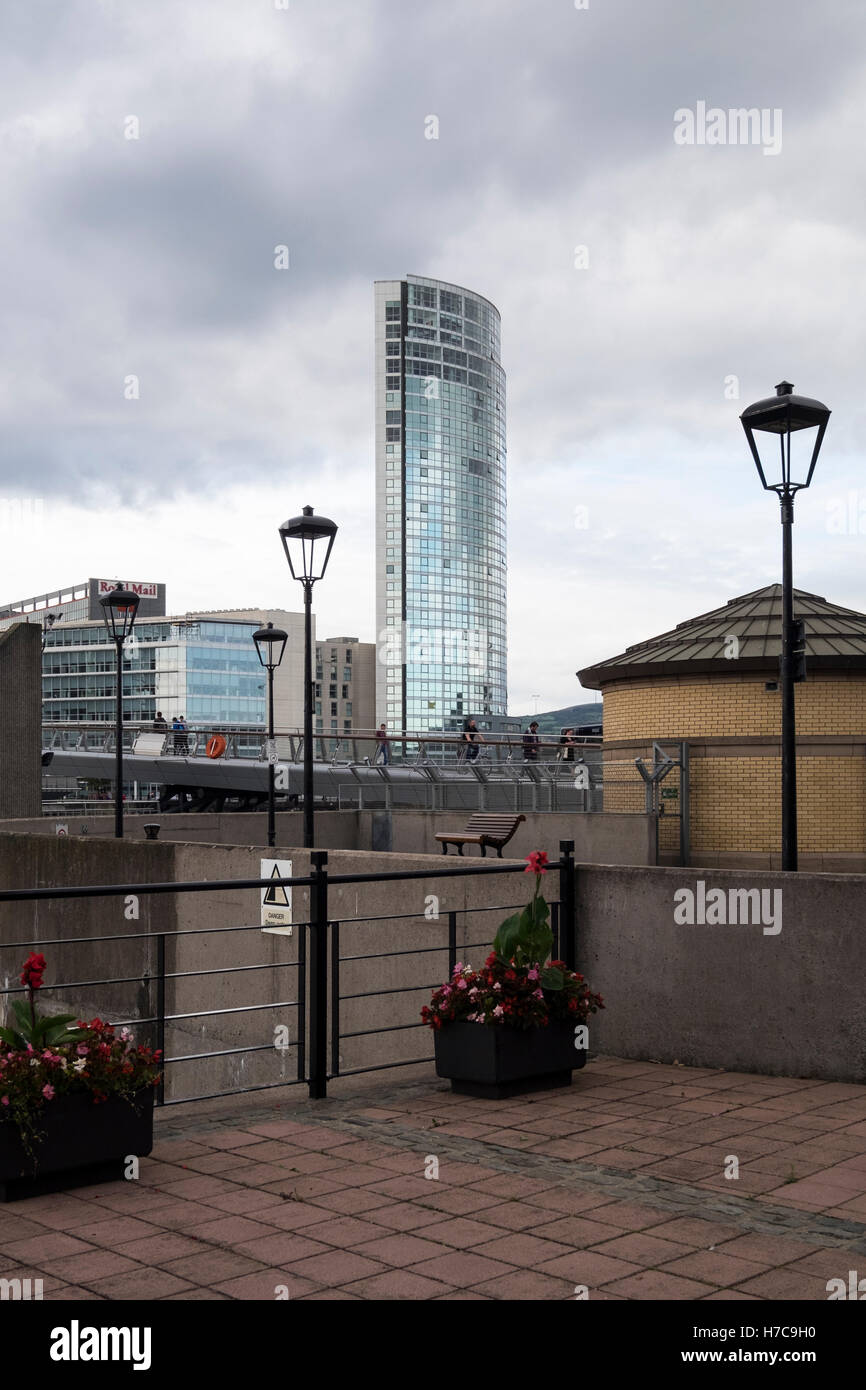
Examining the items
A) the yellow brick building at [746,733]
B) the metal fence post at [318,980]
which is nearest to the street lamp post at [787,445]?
the metal fence post at [318,980]

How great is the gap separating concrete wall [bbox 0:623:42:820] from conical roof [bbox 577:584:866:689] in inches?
420

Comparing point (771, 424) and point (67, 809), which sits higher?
point (771, 424)

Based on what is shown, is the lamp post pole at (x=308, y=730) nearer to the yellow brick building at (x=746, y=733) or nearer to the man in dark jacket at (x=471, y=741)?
the yellow brick building at (x=746, y=733)

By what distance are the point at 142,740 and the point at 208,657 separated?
116 m

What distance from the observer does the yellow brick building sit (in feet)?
65.1

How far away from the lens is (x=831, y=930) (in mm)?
8031

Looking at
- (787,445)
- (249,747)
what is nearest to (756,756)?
(787,445)

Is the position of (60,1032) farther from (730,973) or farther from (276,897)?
(276,897)

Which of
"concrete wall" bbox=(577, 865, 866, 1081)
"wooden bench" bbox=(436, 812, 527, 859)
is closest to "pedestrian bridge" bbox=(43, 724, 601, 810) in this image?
"wooden bench" bbox=(436, 812, 527, 859)

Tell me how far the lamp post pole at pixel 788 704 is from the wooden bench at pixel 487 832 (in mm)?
7975

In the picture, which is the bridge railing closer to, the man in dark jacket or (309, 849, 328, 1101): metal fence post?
the man in dark jacket
